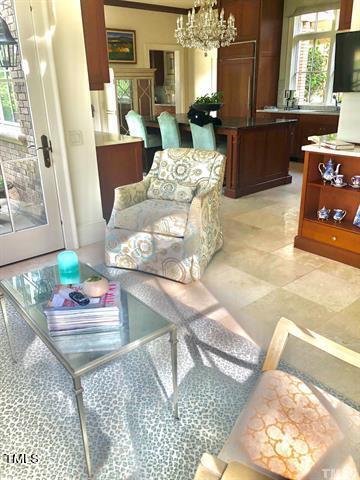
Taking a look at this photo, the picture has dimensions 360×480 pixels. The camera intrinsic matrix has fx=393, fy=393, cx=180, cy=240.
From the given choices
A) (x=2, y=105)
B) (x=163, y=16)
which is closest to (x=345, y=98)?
(x=2, y=105)

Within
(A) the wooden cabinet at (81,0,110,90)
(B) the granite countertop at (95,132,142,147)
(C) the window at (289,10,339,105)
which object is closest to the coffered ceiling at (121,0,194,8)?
(C) the window at (289,10,339,105)

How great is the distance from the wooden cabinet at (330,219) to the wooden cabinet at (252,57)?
4573 millimetres

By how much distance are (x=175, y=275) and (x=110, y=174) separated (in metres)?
1.45

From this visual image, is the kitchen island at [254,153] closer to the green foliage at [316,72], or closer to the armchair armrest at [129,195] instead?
the armchair armrest at [129,195]

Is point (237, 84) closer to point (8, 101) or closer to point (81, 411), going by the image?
point (8, 101)

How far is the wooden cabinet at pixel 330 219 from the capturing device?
3.15 meters

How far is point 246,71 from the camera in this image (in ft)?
24.1

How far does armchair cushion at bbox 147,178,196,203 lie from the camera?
10.3ft

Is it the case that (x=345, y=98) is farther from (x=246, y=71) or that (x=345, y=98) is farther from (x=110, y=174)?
(x=246, y=71)

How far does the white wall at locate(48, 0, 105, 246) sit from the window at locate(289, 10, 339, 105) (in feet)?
17.3

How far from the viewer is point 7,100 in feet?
9.78

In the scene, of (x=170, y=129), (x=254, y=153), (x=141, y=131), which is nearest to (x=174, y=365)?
(x=254, y=153)

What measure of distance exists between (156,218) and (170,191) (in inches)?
15.3

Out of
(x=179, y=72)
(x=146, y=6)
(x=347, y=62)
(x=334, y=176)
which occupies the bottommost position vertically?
(x=334, y=176)
